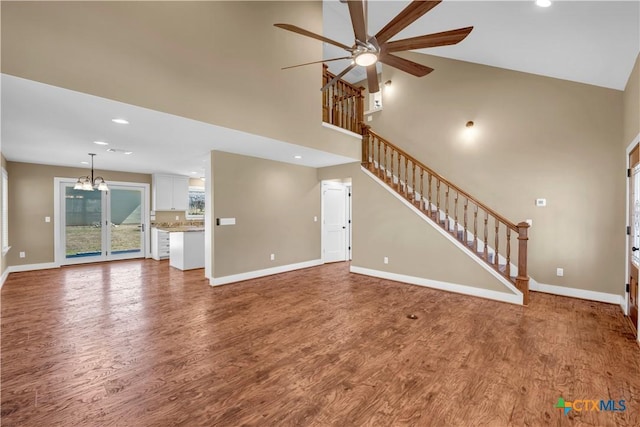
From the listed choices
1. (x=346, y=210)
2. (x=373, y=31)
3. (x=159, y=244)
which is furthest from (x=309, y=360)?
(x=159, y=244)

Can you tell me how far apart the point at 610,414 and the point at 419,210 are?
11.3 feet

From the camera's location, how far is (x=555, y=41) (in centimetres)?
347

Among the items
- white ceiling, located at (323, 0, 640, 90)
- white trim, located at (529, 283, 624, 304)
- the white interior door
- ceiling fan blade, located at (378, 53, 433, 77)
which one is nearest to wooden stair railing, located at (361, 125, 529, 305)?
white trim, located at (529, 283, 624, 304)

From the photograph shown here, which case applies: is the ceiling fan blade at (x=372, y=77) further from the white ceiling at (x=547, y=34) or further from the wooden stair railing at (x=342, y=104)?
the wooden stair railing at (x=342, y=104)

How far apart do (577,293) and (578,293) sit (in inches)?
0.5

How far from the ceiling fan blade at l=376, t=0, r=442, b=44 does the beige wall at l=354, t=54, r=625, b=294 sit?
3.63m

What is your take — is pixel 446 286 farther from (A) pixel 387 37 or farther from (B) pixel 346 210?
(A) pixel 387 37

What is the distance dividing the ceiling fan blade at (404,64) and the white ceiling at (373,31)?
4.34 ft

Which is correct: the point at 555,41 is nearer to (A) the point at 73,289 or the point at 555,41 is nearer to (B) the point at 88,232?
(A) the point at 73,289

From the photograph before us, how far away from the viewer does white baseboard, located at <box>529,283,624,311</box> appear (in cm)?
413

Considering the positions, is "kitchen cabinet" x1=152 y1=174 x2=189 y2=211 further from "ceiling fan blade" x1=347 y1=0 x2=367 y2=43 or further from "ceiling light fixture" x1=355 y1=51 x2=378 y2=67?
"ceiling fan blade" x1=347 y1=0 x2=367 y2=43

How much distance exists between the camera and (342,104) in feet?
18.6

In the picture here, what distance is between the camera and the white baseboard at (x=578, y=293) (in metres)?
4.13

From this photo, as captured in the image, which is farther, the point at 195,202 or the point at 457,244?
the point at 195,202
